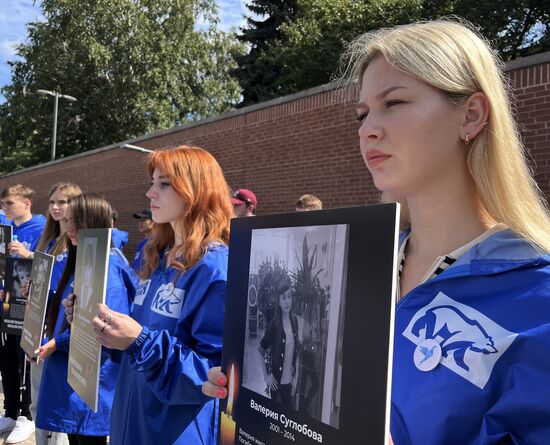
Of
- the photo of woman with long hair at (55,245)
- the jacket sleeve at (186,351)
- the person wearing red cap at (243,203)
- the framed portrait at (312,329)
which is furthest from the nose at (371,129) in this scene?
the person wearing red cap at (243,203)

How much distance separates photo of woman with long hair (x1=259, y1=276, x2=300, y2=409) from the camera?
112cm

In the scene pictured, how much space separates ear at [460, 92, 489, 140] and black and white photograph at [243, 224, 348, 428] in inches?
19.0

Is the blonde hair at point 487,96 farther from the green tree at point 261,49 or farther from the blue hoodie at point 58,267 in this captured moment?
the green tree at point 261,49

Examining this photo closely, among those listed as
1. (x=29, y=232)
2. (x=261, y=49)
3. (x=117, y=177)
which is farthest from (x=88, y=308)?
(x=261, y=49)

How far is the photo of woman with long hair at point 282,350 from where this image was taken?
1120 millimetres

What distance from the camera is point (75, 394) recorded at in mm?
3047

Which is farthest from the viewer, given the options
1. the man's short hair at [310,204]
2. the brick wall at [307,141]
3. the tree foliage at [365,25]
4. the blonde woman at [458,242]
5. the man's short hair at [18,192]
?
the tree foliage at [365,25]

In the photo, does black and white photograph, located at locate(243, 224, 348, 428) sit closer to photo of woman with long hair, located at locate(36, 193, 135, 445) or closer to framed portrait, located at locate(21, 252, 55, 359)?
photo of woman with long hair, located at locate(36, 193, 135, 445)

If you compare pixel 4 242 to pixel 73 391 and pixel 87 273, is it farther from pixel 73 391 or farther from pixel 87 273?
pixel 87 273

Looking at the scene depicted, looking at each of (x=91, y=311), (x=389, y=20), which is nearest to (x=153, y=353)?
(x=91, y=311)

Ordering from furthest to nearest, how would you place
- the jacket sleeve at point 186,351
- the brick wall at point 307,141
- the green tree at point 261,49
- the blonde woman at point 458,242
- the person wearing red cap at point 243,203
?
the green tree at point 261,49 < the brick wall at point 307,141 < the person wearing red cap at point 243,203 < the jacket sleeve at point 186,351 < the blonde woman at point 458,242

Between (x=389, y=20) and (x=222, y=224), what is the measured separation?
1998cm

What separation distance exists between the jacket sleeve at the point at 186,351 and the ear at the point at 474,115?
123 centimetres

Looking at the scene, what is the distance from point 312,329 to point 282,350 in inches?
5.3
